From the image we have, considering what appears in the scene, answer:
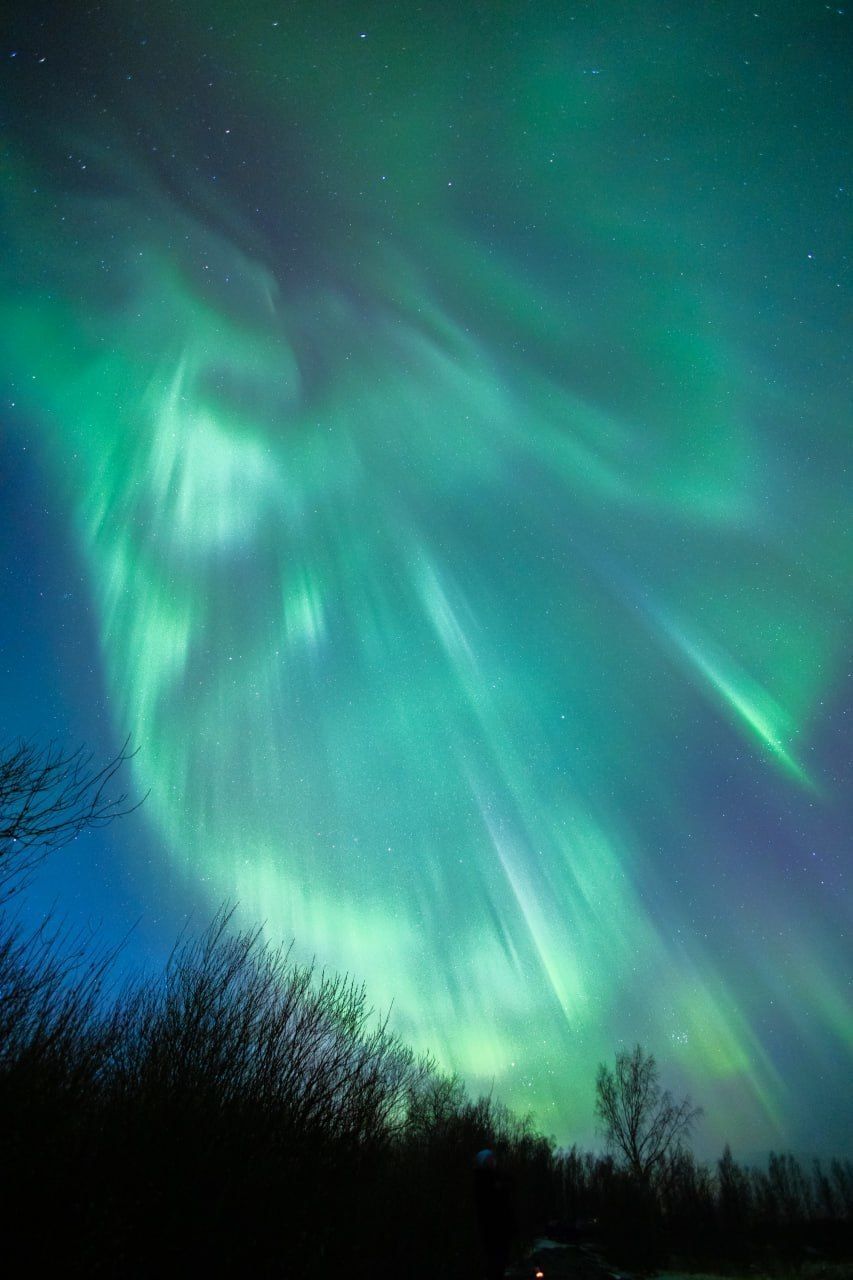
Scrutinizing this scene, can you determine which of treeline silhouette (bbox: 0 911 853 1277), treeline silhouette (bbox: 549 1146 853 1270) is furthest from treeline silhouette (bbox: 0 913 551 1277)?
treeline silhouette (bbox: 549 1146 853 1270)

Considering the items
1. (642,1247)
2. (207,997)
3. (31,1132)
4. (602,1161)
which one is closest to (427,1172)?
(207,997)

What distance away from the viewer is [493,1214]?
31.4 ft

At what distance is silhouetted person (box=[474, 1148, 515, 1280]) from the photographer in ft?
30.5

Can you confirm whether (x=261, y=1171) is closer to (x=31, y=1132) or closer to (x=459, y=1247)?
(x=31, y=1132)

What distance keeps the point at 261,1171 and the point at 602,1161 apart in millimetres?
60288

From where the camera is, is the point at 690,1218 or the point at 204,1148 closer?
the point at 204,1148

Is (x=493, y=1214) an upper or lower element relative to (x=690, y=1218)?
upper

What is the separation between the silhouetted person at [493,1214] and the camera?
9289 mm

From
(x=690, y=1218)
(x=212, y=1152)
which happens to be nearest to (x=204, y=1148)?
(x=212, y=1152)

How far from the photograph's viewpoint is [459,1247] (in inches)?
679

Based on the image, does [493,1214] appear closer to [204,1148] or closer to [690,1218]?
[204,1148]

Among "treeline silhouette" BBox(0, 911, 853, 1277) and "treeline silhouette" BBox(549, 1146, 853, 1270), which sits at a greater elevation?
"treeline silhouette" BBox(0, 911, 853, 1277)

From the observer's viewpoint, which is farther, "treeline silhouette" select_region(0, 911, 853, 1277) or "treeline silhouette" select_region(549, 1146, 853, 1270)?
"treeline silhouette" select_region(549, 1146, 853, 1270)

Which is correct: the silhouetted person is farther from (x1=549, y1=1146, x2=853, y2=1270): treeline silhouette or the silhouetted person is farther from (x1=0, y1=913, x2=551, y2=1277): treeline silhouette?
(x1=549, y1=1146, x2=853, y2=1270): treeline silhouette
